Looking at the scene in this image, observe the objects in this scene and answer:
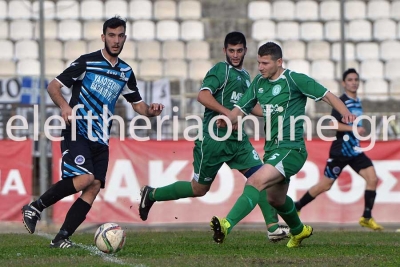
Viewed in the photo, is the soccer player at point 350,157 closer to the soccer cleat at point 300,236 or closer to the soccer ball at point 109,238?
the soccer cleat at point 300,236

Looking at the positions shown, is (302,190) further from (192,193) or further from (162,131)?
(192,193)

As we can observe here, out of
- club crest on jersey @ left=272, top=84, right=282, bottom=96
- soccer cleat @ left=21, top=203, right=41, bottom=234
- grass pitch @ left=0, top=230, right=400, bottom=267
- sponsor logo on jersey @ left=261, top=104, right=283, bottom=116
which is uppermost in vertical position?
club crest on jersey @ left=272, top=84, right=282, bottom=96

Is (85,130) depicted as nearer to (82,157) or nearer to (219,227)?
(82,157)

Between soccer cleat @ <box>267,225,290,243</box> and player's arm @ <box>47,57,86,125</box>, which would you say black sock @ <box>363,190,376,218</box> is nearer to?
soccer cleat @ <box>267,225,290,243</box>

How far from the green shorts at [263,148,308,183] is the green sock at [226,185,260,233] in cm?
40

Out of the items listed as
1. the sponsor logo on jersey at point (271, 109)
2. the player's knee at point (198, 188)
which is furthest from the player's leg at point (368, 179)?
the sponsor logo on jersey at point (271, 109)

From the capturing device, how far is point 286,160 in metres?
8.70

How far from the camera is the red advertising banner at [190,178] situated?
15.3 m

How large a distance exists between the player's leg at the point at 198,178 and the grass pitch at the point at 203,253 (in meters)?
0.53

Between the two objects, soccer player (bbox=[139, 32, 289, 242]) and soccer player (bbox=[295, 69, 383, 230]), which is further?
soccer player (bbox=[295, 69, 383, 230])

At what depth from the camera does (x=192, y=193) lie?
408 inches

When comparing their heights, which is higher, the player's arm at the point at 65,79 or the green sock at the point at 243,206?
the player's arm at the point at 65,79

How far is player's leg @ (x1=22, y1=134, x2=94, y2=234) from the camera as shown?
877cm

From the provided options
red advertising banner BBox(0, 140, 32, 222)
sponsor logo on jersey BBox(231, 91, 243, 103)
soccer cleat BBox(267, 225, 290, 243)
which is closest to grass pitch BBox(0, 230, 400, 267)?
soccer cleat BBox(267, 225, 290, 243)
